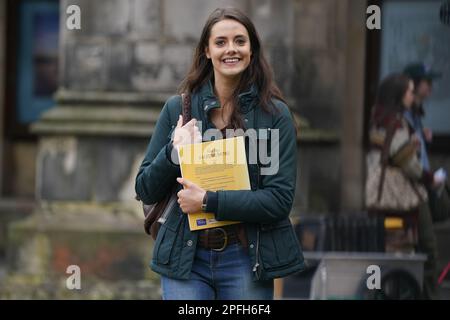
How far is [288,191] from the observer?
4062 millimetres

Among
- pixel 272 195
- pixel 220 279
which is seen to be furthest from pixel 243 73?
pixel 220 279

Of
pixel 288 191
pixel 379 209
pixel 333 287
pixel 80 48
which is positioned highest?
pixel 80 48

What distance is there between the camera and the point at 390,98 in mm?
7613

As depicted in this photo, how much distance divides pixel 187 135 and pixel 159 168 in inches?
6.9

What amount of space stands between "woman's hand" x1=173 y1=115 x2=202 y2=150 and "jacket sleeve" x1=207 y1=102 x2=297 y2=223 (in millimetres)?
228

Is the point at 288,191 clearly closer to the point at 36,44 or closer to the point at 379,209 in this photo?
the point at 379,209

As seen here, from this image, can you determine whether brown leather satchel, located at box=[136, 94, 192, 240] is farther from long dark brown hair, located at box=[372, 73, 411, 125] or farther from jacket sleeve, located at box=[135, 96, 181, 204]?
long dark brown hair, located at box=[372, 73, 411, 125]

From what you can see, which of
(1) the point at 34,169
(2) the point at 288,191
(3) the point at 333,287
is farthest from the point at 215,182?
(1) the point at 34,169

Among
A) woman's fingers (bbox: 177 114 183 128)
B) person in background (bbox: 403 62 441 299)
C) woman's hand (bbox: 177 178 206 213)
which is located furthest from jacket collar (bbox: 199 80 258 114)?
person in background (bbox: 403 62 441 299)

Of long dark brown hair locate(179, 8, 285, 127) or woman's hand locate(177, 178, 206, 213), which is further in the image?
long dark brown hair locate(179, 8, 285, 127)

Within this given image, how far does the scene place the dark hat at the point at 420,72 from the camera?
25.8 feet

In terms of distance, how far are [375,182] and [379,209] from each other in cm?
22

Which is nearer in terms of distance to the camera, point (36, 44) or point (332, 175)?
point (332, 175)

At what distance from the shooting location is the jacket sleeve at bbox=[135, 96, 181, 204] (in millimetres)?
4031
